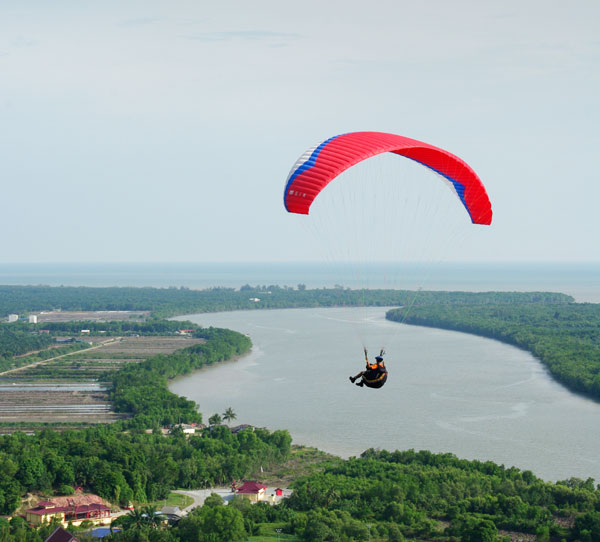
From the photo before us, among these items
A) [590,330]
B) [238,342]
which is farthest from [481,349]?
[238,342]

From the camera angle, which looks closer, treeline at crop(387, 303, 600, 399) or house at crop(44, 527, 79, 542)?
house at crop(44, 527, 79, 542)

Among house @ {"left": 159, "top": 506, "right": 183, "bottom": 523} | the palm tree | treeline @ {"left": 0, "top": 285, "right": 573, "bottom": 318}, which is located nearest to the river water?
the palm tree

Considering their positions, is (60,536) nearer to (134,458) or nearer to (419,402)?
(134,458)

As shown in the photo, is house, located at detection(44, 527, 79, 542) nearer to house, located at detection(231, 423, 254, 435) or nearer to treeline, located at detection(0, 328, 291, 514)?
treeline, located at detection(0, 328, 291, 514)

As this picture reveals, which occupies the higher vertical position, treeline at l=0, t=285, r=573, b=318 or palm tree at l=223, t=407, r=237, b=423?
treeline at l=0, t=285, r=573, b=318

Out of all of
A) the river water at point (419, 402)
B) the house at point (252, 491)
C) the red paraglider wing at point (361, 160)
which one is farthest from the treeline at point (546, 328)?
the red paraglider wing at point (361, 160)

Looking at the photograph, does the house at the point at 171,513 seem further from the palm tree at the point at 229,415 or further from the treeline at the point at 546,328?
the treeline at the point at 546,328
